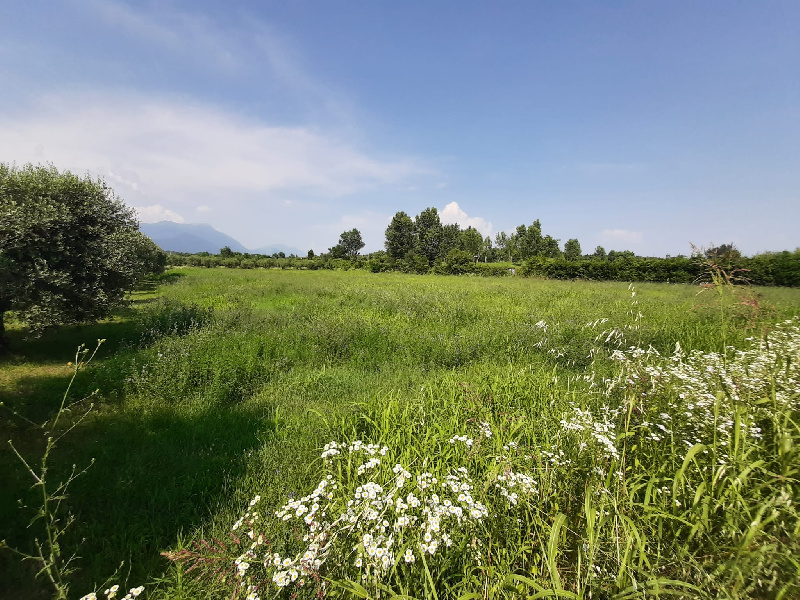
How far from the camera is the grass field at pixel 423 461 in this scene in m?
2.22

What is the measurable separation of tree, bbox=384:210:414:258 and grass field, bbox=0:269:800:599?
64166 mm

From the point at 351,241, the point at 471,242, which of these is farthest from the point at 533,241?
the point at 351,241

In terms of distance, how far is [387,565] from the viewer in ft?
6.95

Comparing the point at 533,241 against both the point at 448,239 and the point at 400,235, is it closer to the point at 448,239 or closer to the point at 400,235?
the point at 448,239

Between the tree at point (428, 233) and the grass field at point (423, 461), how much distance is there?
61386 millimetres

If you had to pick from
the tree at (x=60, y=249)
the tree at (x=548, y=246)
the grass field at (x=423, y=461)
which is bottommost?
the grass field at (x=423, y=461)

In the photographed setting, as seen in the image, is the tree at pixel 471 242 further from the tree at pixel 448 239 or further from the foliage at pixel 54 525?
the foliage at pixel 54 525

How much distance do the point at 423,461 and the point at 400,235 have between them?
233 feet

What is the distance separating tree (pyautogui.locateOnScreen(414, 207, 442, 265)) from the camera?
69.8 meters

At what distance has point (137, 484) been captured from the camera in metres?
4.12

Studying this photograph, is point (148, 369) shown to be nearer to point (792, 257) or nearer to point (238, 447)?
point (238, 447)

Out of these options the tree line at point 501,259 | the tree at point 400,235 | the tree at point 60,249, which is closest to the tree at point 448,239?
the tree line at point 501,259

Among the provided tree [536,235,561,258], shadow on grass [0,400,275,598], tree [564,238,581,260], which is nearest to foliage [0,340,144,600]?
shadow on grass [0,400,275,598]

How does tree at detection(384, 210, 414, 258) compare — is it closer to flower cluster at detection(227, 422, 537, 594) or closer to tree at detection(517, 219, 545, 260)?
tree at detection(517, 219, 545, 260)
